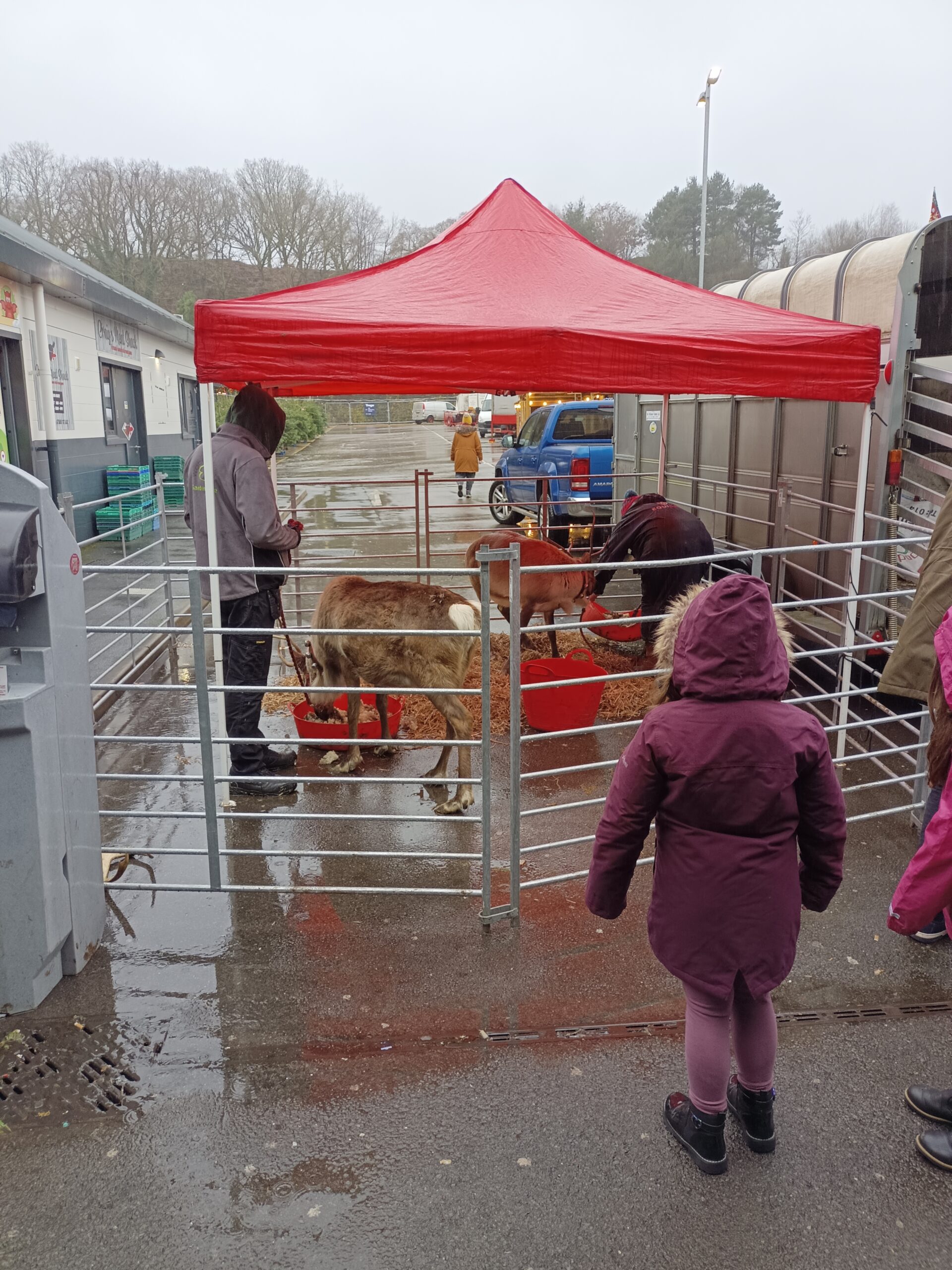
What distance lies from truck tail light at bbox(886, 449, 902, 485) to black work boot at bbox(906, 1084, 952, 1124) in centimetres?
410

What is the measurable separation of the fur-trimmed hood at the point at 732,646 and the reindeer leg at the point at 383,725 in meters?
3.06

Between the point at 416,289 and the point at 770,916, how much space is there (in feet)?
14.3

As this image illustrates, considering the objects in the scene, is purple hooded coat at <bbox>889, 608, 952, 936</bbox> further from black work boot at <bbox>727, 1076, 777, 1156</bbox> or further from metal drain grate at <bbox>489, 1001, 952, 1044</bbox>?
metal drain grate at <bbox>489, 1001, 952, 1044</bbox>

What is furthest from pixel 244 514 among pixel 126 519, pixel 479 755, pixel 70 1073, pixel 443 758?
pixel 126 519

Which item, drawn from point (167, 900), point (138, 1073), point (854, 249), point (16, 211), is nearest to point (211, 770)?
point (167, 900)

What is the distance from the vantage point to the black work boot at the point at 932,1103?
9.25 ft

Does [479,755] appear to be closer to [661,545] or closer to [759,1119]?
[661,545]

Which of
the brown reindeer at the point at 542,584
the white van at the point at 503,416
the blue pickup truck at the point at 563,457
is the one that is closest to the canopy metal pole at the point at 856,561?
the brown reindeer at the point at 542,584

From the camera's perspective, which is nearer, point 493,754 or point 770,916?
point 770,916

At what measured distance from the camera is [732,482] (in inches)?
349

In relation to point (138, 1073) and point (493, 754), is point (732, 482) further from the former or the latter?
point (138, 1073)

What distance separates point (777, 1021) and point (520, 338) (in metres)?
3.45

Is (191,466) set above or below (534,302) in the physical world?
below

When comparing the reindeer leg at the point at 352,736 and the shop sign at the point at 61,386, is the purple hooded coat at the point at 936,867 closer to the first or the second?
the reindeer leg at the point at 352,736
